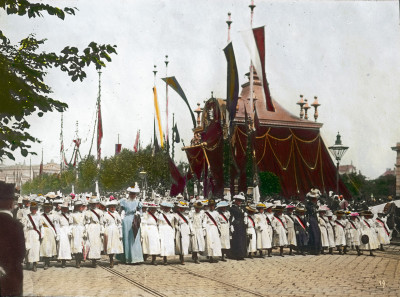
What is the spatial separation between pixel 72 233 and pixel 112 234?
102 centimetres

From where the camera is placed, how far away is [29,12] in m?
8.38

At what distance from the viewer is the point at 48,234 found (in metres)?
14.5

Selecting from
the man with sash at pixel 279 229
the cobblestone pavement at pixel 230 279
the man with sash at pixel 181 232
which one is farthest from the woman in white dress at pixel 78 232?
the man with sash at pixel 279 229

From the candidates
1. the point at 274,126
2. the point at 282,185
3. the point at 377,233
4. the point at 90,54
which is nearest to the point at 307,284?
the point at 90,54

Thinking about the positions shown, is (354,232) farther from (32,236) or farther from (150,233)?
(32,236)

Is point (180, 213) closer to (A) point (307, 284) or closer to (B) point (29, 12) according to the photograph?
(A) point (307, 284)

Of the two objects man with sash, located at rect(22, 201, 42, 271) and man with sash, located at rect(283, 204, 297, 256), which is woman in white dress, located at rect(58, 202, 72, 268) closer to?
man with sash, located at rect(22, 201, 42, 271)

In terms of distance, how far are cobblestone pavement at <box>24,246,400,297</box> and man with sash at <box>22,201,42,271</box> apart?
355 millimetres

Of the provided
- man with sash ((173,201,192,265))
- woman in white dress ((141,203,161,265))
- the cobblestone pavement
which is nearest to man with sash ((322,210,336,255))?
the cobblestone pavement

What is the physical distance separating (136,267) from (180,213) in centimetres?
215

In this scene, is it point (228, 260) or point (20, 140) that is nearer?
point (20, 140)

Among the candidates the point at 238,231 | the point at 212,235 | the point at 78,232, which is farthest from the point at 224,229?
the point at 78,232

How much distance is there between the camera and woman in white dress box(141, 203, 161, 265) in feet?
49.3

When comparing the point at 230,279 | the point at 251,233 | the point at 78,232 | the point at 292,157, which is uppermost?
the point at 292,157
